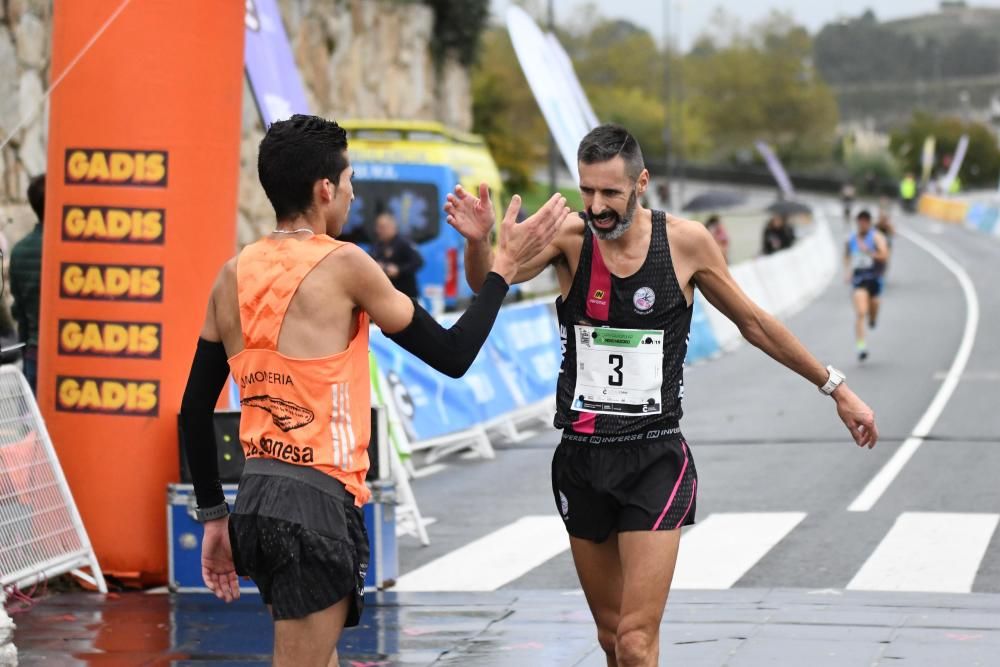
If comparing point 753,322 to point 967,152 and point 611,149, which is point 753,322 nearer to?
point 611,149

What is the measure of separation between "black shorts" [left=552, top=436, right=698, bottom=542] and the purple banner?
6.69 metres

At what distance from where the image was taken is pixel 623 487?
5.07 m

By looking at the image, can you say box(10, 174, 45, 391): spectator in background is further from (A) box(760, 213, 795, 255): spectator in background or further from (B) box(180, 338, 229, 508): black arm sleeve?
(A) box(760, 213, 795, 255): spectator in background

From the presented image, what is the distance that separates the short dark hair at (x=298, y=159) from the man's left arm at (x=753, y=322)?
1.50 meters

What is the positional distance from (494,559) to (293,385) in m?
5.77

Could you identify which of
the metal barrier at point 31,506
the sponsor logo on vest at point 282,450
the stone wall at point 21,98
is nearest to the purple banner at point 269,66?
the metal barrier at point 31,506

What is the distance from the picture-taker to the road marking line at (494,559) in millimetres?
8930

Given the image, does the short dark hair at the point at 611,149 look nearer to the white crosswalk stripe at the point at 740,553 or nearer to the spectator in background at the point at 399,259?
the white crosswalk stripe at the point at 740,553

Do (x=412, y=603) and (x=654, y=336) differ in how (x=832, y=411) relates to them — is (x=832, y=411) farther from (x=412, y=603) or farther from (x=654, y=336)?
(x=654, y=336)

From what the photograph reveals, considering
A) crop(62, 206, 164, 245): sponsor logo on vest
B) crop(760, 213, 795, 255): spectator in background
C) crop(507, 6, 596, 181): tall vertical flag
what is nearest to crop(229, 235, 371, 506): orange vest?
crop(62, 206, 164, 245): sponsor logo on vest

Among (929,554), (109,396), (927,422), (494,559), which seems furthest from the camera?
(927,422)

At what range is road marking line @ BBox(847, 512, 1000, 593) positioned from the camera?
8516 millimetres

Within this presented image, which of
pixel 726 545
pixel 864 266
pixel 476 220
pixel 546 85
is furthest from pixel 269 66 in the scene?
pixel 864 266

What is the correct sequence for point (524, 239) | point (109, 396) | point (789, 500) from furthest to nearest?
point (789, 500) < point (109, 396) < point (524, 239)
